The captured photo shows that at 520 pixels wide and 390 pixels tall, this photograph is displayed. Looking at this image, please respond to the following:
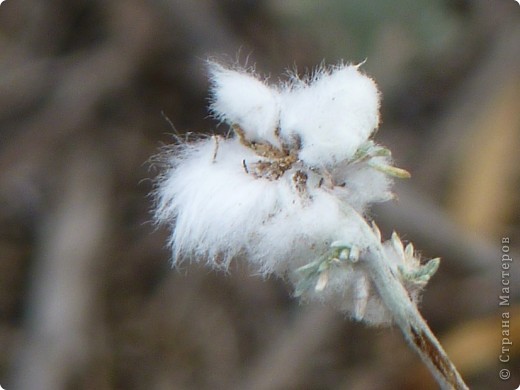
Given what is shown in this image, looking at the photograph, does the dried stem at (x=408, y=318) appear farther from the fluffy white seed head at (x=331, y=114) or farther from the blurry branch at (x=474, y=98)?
the blurry branch at (x=474, y=98)

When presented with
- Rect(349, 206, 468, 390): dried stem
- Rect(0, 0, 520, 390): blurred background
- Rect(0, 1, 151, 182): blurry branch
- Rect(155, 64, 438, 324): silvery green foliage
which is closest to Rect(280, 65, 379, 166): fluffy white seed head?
Rect(155, 64, 438, 324): silvery green foliage

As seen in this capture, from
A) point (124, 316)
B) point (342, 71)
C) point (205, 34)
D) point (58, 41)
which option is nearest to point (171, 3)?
point (205, 34)

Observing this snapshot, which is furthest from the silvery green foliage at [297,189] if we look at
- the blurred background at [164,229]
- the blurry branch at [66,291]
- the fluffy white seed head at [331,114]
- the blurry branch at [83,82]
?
the blurry branch at [83,82]

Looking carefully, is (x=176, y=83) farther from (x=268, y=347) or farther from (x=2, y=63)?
(x=268, y=347)

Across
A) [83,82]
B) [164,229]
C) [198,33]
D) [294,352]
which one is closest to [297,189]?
[294,352]

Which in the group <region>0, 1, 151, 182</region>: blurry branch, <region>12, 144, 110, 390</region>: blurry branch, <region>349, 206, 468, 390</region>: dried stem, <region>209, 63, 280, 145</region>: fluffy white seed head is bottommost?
<region>349, 206, 468, 390</region>: dried stem

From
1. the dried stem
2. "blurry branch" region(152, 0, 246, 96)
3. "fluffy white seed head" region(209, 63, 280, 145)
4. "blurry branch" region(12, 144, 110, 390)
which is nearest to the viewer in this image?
the dried stem

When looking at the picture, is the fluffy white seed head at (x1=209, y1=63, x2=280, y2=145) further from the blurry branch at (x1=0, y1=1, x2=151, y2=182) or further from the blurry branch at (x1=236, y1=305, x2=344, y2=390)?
the blurry branch at (x1=0, y1=1, x2=151, y2=182)

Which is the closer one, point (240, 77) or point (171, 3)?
point (240, 77)
